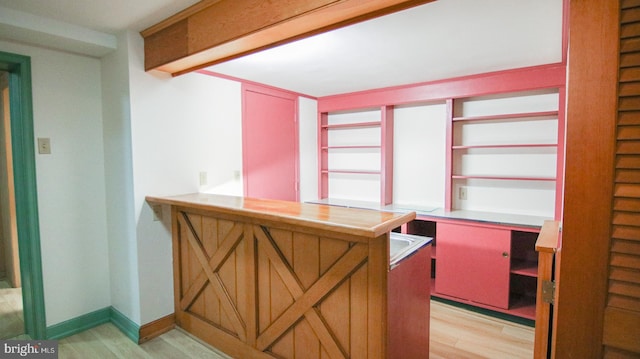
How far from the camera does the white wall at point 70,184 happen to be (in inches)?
91.0

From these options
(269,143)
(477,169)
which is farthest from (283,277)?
(477,169)

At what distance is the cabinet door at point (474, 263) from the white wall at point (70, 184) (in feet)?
9.95

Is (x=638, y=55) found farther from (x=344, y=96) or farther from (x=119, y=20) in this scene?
(x=344, y=96)

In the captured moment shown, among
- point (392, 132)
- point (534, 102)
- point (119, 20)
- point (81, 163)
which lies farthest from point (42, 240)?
point (534, 102)

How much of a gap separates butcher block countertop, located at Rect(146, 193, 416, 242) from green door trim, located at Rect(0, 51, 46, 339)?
45.3 inches

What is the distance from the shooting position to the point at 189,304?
252 cm

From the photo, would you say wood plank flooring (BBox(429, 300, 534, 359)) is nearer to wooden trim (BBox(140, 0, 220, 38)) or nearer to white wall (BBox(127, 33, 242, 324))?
white wall (BBox(127, 33, 242, 324))

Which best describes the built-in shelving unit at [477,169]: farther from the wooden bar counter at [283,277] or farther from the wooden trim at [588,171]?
the wooden trim at [588,171]

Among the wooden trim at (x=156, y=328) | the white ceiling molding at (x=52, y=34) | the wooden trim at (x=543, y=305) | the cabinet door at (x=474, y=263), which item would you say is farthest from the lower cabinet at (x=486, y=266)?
the white ceiling molding at (x=52, y=34)

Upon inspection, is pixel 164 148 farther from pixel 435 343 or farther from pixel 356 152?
pixel 435 343

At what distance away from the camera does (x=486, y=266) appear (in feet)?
9.20

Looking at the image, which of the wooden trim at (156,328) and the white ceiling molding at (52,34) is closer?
the white ceiling molding at (52,34)

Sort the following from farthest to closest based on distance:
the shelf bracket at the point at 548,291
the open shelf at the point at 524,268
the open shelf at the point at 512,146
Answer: the open shelf at the point at 512,146 → the open shelf at the point at 524,268 → the shelf bracket at the point at 548,291

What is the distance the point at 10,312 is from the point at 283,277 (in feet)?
9.15
